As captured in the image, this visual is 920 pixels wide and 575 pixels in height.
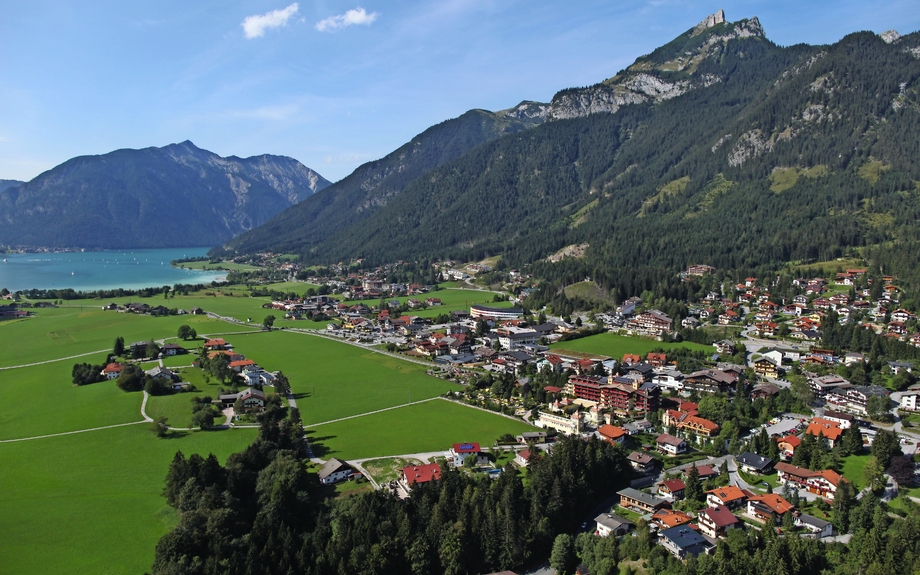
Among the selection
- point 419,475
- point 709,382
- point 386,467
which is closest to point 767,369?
point 709,382

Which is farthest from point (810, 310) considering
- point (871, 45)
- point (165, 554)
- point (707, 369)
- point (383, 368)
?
point (871, 45)

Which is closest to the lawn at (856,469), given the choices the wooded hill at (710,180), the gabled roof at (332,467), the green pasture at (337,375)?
the gabled roof at (332,467)

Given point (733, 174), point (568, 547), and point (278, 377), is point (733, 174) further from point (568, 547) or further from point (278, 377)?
point (568, 547)

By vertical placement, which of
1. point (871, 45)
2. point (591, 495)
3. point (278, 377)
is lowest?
point (591, 495)

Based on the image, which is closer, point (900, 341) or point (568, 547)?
point (568, 547)

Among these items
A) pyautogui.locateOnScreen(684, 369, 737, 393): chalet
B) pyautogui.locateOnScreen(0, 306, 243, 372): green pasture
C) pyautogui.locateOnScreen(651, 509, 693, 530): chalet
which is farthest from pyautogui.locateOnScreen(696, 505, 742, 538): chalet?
pyautogui.locateOnScreen(0, 306, 243, 372): green pasture

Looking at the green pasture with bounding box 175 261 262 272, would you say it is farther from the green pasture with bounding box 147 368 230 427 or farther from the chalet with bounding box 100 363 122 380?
the green pasture with bounding box 147 368 230 427

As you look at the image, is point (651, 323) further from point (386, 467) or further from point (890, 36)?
point (890, 36)
